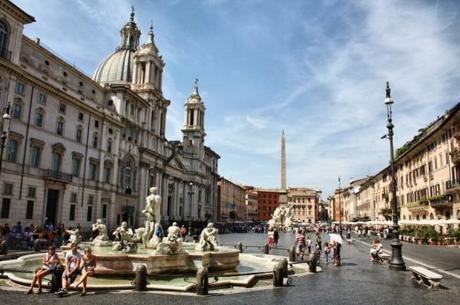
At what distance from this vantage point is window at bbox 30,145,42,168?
30370 mm

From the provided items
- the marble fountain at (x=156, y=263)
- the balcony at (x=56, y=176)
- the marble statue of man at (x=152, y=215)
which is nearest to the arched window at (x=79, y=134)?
the balcony at (x=56, y=176)

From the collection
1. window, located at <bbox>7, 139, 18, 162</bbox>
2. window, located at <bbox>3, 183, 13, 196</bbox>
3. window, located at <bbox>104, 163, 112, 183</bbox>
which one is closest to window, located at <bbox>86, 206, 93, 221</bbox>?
window, located at <bbox>104, 163, 112, 183</bbox>

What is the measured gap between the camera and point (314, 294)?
32.6 ft

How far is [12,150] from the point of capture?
2822 cm

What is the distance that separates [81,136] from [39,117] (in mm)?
6275

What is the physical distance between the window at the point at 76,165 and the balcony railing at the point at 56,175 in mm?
1493

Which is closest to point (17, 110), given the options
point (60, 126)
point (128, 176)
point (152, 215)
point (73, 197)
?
point (60, 126)

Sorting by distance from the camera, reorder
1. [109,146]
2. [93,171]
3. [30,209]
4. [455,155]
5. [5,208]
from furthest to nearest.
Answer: [109,146], [93,171], [455,155], [30,209], [5,208]

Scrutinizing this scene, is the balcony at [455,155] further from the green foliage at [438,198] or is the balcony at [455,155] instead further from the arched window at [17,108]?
the arched window at [17,108]

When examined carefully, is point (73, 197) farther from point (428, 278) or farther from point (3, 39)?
point (428, 278)

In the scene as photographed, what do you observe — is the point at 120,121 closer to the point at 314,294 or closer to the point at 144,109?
the point at 144,109

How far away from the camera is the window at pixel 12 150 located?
1097 inches

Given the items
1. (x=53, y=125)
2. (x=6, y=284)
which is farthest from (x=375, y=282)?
(x=53, y=125)

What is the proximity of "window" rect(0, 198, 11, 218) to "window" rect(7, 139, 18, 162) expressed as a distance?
2.98 m
